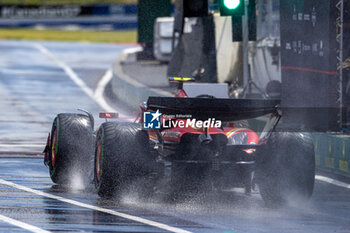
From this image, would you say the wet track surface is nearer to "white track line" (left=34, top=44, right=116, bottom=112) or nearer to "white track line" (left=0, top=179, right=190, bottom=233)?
"white track line" (left=0, top=179, right=190, bottom=233)

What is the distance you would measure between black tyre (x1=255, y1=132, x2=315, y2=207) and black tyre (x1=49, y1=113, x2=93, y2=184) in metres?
2.45

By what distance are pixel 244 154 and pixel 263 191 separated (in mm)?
463

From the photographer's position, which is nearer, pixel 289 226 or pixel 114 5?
pixel 289 226

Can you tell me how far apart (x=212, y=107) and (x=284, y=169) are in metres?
1.01

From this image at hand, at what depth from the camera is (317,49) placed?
1653 centimetres

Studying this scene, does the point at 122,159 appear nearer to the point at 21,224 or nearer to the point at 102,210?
the point at 102,210

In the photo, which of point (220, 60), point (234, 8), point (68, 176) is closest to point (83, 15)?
point (220, 60)

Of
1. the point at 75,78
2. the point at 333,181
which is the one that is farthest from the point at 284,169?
the point at 75,78

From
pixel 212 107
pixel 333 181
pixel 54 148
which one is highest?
pixel 212 107

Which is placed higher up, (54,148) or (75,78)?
(54,148)

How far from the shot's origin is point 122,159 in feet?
37.2

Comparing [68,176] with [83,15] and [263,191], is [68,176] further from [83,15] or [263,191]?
[83,15]

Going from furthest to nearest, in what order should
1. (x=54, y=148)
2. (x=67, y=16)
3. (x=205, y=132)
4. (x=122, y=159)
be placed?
(x=67, y=16) → (x=54, y=148) → (x=205, y=132) → (x=122, y=159)

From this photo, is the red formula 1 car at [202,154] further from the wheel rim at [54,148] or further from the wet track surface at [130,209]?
the wheel rim at [54,148]
